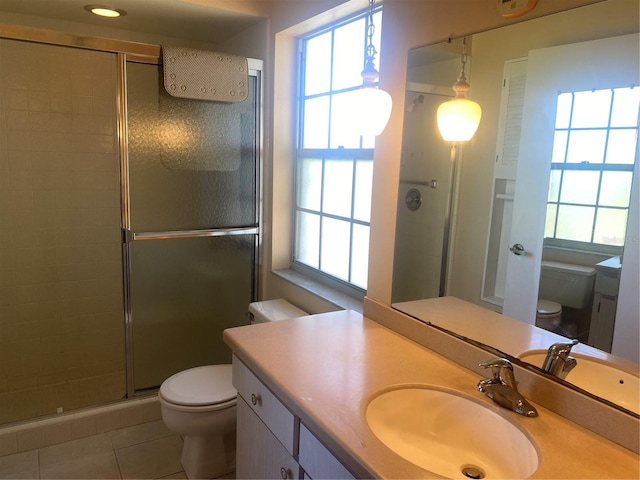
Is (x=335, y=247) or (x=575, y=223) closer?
(x=575, y=223)

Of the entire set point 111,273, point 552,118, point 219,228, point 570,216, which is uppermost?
point 552,118

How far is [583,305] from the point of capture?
114cm

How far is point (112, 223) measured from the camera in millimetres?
2721

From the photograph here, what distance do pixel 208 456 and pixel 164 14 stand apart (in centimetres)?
229

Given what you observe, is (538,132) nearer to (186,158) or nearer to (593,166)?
(593,166)

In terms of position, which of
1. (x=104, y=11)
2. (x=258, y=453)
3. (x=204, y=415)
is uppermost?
(x=104, y=11)

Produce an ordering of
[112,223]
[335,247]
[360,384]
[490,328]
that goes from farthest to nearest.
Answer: [112,223]
[335,247]
[490,328]
[360,384]

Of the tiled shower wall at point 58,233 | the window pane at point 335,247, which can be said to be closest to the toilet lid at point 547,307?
the window pane at point 335,247

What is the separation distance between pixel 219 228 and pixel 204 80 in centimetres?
81

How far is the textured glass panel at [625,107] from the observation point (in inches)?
40.2

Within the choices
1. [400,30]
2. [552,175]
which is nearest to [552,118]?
[552,175]

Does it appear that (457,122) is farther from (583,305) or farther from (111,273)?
(111,273)

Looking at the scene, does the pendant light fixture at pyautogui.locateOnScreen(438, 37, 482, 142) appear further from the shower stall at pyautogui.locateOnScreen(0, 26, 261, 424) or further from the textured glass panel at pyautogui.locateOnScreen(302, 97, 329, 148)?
the shower stall at pyautogui.locateOnScreen(0, 26, 261, 424)

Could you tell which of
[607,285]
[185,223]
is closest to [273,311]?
[185,223]
